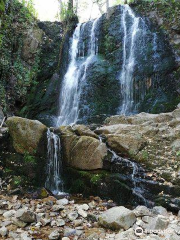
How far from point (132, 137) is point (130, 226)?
286 centimetres

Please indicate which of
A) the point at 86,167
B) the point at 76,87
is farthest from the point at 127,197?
the point at 76,87

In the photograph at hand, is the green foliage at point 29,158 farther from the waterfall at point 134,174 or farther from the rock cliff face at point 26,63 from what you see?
the rock cliff face at point 26,63

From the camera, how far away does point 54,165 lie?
6.16 metres

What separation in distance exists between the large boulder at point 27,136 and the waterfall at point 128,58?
18.2 feet

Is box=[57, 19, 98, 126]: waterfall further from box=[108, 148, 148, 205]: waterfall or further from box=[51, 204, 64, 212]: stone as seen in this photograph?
box=[51, 204, 64, 212]: stone

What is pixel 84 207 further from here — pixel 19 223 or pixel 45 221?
pixel 19 223

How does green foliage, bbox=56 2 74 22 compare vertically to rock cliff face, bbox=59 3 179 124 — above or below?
above

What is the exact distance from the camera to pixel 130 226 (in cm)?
369

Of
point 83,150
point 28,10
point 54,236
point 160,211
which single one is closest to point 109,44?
point 28,10

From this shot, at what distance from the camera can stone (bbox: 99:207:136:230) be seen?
3664 millimetres

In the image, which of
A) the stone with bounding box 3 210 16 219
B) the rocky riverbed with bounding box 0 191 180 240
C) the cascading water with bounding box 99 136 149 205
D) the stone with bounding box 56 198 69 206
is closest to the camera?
the rocky riverbed with bounding box 0 191 180 240

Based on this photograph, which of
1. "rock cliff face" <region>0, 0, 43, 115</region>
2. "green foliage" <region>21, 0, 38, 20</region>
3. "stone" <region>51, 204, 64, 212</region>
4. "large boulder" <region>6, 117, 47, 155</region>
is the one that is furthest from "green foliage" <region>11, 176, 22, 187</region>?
"green foliage" <region>21, 0, 38, 20</region>

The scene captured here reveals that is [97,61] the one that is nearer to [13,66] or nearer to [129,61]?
[129,61]

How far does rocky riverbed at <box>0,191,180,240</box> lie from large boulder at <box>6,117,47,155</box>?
1.73m
